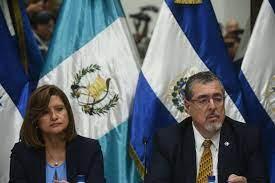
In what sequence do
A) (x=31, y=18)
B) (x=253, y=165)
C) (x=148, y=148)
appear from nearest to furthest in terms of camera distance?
(x=253, y=165) < (x=148, y=148) < (x=31, y=18)

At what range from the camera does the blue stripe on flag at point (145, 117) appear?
4.52 meters

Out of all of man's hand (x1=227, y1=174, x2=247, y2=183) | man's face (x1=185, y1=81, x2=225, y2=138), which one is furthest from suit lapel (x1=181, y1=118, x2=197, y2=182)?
man's hand (x1=227, y1=174, x2=247, y2=183)

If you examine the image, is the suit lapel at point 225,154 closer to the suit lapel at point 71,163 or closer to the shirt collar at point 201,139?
the shirt collar at point 201,139

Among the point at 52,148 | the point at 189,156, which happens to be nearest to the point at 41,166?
the point at 52,148

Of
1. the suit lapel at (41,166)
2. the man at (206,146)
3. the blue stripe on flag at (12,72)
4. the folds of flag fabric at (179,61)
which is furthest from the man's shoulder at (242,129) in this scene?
the blue stripe on flag at (12,72)

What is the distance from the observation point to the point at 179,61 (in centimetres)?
464

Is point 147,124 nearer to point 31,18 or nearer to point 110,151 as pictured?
point 110,151

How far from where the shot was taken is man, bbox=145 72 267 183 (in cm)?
381

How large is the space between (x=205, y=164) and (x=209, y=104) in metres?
0.33

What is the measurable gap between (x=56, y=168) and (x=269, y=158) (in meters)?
1.41

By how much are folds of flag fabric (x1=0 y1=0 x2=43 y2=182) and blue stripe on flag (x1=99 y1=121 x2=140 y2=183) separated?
60cm

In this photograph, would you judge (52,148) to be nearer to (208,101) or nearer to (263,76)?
(208,101)

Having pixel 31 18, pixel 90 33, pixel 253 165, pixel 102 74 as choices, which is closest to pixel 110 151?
pixel 102 74

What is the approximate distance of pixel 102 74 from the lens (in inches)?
183
